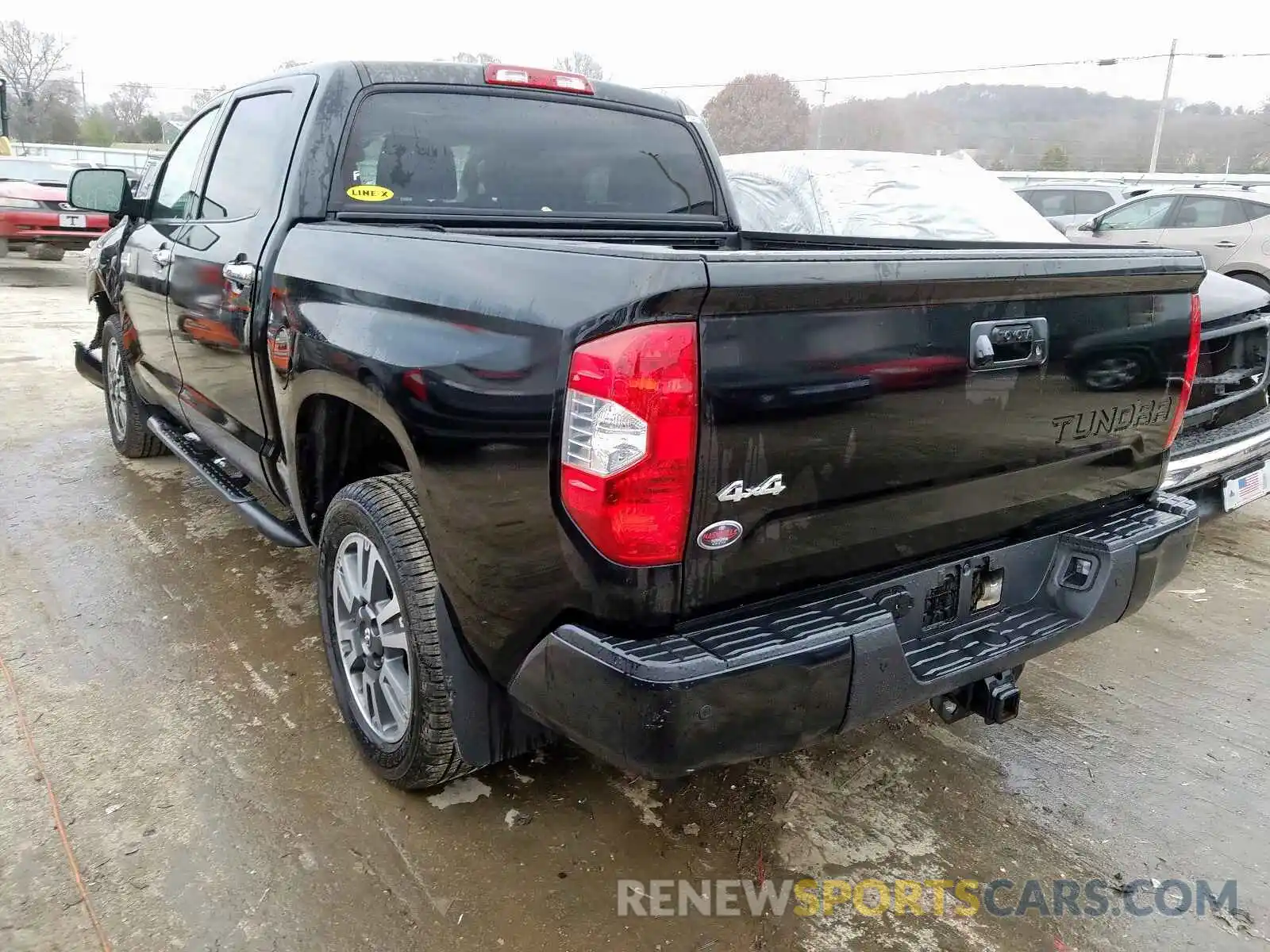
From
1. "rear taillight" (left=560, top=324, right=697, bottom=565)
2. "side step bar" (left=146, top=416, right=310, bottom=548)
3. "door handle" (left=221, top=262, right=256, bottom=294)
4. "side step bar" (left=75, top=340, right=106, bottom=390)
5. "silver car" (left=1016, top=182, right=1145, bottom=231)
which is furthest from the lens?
"silver car" (left=1016, top=182, right=1145, bottom=231)

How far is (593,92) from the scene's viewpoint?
352cm

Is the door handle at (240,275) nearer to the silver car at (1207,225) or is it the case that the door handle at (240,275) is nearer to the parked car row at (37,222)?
the silver car at (1207,225)

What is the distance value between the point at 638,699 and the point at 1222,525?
176 inches

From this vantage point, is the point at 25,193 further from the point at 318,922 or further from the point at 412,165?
the point at 318,922

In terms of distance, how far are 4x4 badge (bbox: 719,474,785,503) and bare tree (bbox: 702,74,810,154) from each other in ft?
139

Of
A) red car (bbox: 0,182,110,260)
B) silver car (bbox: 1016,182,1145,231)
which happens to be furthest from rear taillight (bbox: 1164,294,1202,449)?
red car (bbox: 0,182,110,260)

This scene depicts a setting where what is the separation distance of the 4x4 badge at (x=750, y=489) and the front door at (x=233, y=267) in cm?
179

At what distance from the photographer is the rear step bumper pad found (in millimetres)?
1713

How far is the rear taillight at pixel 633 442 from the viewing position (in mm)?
1663

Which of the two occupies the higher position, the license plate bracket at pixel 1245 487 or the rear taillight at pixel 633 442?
the rear taillight at pixel 633 442

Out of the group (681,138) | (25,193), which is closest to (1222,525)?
(681,138)

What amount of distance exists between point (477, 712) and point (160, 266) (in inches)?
107

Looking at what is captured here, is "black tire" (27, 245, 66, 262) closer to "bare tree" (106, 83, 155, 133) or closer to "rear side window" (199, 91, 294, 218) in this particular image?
"rear side window" (199, 91, 294, 218)
